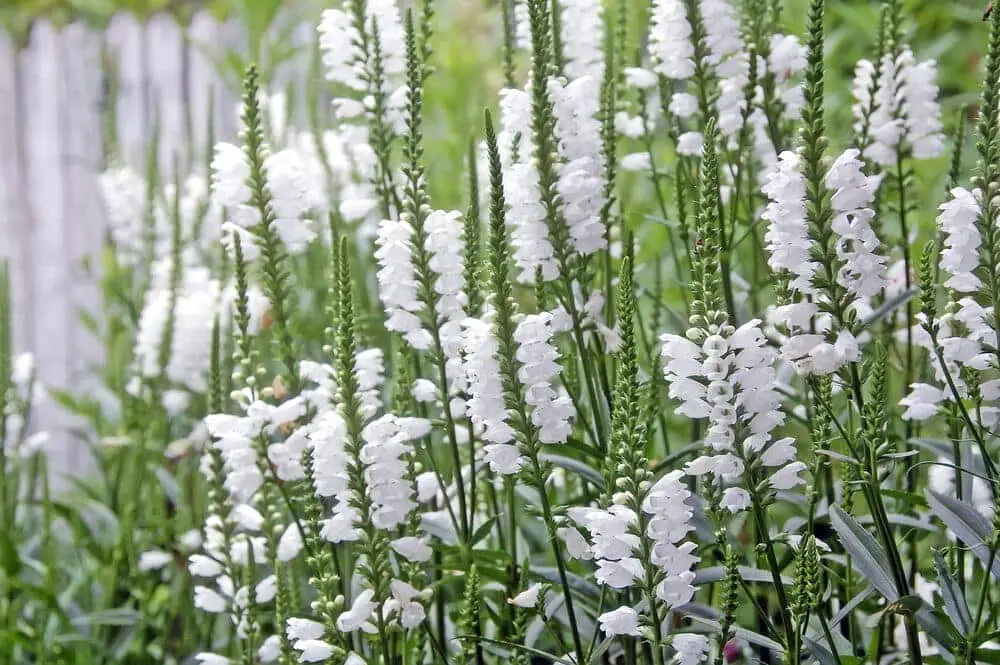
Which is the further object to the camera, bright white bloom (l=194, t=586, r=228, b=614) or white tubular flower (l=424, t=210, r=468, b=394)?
bright white bloom (l=194, t=586, r=228, b=614)

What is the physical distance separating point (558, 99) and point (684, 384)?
62cm

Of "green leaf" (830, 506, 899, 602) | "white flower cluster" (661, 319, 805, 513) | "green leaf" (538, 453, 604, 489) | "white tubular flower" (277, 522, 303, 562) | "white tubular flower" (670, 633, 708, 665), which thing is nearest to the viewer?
"white flower cluster" (661, 319, 805, 513)

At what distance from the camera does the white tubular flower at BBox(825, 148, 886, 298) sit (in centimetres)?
161

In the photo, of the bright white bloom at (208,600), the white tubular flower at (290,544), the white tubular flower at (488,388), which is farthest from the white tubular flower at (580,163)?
the bright white bloom at (208,600)

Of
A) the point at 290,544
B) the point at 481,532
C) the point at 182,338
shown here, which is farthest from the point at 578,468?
the point at 182,338

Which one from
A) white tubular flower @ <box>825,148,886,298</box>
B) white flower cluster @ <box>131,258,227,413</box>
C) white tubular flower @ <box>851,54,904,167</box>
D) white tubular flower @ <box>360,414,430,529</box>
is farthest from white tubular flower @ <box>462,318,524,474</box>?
white flower cluster @ <box>131,258,227,413</box>

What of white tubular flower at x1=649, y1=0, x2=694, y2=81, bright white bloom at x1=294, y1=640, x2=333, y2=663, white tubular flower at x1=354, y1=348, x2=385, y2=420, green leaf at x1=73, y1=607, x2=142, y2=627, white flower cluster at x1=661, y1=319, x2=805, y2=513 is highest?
white tubular flower at x1=649, y1=0, x2=694, y2=81

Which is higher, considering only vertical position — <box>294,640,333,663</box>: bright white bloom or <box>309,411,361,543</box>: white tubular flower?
<box>309,411,361,543</box>: white tubular flower

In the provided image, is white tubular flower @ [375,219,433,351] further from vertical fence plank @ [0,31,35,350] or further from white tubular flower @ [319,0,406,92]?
vertical fence plank @ [0,31,35,350]

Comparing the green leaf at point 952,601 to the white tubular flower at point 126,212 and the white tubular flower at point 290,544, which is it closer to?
the white tubular flower at point 290,544

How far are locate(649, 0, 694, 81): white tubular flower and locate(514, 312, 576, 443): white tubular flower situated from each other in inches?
30.8

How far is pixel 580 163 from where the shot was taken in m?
1.92

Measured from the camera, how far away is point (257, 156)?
2119 mm

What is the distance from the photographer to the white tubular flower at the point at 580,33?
2.50m
